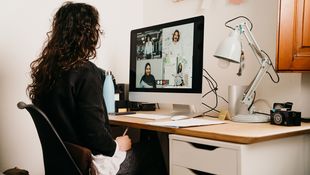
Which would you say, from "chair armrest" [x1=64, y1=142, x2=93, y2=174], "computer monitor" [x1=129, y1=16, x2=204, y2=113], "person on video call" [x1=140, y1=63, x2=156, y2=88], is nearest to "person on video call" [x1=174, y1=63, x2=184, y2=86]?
"computer monitor" [x1=129, y1=16, x2=204, y2=113]

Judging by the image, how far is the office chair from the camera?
45.9 inches

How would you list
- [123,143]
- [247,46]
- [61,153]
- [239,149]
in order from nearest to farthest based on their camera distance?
[239,149], [61,153], [123,143], [247,46]

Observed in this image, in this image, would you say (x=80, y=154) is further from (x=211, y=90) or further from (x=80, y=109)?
(x=211, y=90)

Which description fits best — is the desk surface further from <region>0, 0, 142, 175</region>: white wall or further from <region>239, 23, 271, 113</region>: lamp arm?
<region>0, 0, 142, 175</region>: white wall

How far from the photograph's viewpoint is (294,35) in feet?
4.51

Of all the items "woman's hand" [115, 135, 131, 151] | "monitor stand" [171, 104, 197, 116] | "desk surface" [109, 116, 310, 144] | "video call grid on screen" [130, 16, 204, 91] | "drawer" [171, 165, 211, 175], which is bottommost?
"drawer" [171, 165, 211, 175]

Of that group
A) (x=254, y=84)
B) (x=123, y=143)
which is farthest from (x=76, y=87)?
(x=254, y=84)

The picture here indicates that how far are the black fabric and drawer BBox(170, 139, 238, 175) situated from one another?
27 cm

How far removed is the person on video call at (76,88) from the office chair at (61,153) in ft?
0.14

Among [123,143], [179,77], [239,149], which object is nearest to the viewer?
[239,149]

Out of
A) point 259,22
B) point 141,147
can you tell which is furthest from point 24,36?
point 259,22

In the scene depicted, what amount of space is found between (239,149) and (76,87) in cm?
61

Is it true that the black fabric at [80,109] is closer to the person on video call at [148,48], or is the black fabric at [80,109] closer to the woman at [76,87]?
the woman at [76,87]

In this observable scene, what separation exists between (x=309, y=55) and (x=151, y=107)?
1011 millimetres
